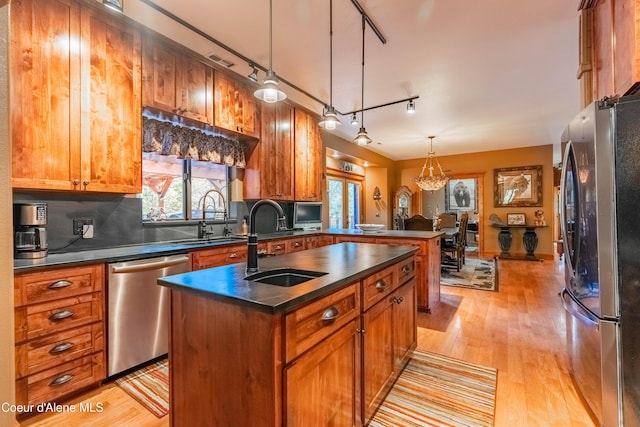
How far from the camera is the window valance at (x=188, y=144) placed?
285 centimetres

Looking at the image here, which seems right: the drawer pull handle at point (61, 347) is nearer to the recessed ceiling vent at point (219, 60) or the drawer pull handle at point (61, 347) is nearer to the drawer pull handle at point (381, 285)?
the drawer pull handle at point (381, 285)

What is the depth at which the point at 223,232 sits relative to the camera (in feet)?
12.3

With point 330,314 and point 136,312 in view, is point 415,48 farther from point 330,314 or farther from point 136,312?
point 136,312

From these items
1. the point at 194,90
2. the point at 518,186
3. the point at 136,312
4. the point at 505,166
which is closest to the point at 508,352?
the point at 136,312

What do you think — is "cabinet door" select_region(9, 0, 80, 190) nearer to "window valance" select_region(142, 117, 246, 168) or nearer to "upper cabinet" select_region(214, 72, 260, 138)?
"window valance" select_region(142, 117, 246, 168)

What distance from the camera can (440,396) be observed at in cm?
198

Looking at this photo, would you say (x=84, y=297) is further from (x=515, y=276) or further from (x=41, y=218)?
(x=515, y=276)

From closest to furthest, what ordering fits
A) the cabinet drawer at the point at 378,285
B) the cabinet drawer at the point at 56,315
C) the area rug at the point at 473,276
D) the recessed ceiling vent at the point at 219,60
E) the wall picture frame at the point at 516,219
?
the cabinet drawer at the point at 378,285
the cabinet drawer at the point at 56,315
the recessed ceiling vent at the point at 219,60
the area rug at the point at 473,276
the wall picture frame at the point at 516,219

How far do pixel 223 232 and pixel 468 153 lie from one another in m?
7.21

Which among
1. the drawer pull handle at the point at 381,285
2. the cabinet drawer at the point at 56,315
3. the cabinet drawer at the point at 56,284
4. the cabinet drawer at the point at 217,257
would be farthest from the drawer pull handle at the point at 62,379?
the drawer pull handle at the point at 381,285

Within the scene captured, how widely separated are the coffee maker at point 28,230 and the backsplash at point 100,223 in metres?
0.23

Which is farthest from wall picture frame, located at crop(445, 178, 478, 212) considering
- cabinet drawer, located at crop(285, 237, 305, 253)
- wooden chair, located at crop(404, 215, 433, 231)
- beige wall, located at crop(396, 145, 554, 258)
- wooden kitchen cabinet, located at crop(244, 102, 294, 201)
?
cabinet drawer, located at crop(285, 237, 305, 253)

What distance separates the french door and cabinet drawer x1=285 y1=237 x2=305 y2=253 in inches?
113

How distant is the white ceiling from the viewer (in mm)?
2312
